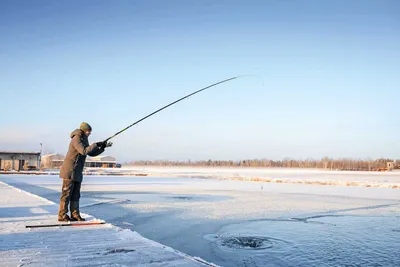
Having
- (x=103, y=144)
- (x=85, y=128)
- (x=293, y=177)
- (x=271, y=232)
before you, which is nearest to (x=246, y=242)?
(x=271, y=232)

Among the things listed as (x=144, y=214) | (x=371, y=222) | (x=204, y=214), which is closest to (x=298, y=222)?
(x=371, y=222)

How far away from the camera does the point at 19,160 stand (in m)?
45.3

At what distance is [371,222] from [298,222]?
175 cm

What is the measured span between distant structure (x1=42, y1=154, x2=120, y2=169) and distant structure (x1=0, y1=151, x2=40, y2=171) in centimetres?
2908

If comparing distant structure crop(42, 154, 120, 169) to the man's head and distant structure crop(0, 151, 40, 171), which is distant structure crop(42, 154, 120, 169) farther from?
the man's head

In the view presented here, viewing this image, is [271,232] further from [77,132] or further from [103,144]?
[77,132]

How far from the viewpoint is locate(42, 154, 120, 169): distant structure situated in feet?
254

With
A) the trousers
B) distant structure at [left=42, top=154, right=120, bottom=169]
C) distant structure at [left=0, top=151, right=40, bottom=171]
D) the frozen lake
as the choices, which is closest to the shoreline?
distant structure at [left=0, top=151, right=40, bottom=171]

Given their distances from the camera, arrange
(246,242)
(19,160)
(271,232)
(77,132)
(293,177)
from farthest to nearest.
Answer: (19,160), (293,177), (271,232), (246,242), (77,132)

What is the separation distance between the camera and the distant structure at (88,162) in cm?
7756

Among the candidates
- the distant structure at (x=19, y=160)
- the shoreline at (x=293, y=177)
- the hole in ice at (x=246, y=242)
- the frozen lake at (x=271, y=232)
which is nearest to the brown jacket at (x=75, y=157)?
the frozen lake at (x=271, y=232)

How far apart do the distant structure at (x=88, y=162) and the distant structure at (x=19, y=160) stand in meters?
29.1

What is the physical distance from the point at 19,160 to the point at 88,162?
1248 inches

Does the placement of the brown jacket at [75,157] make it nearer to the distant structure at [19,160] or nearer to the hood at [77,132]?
the hood at [77,132]
